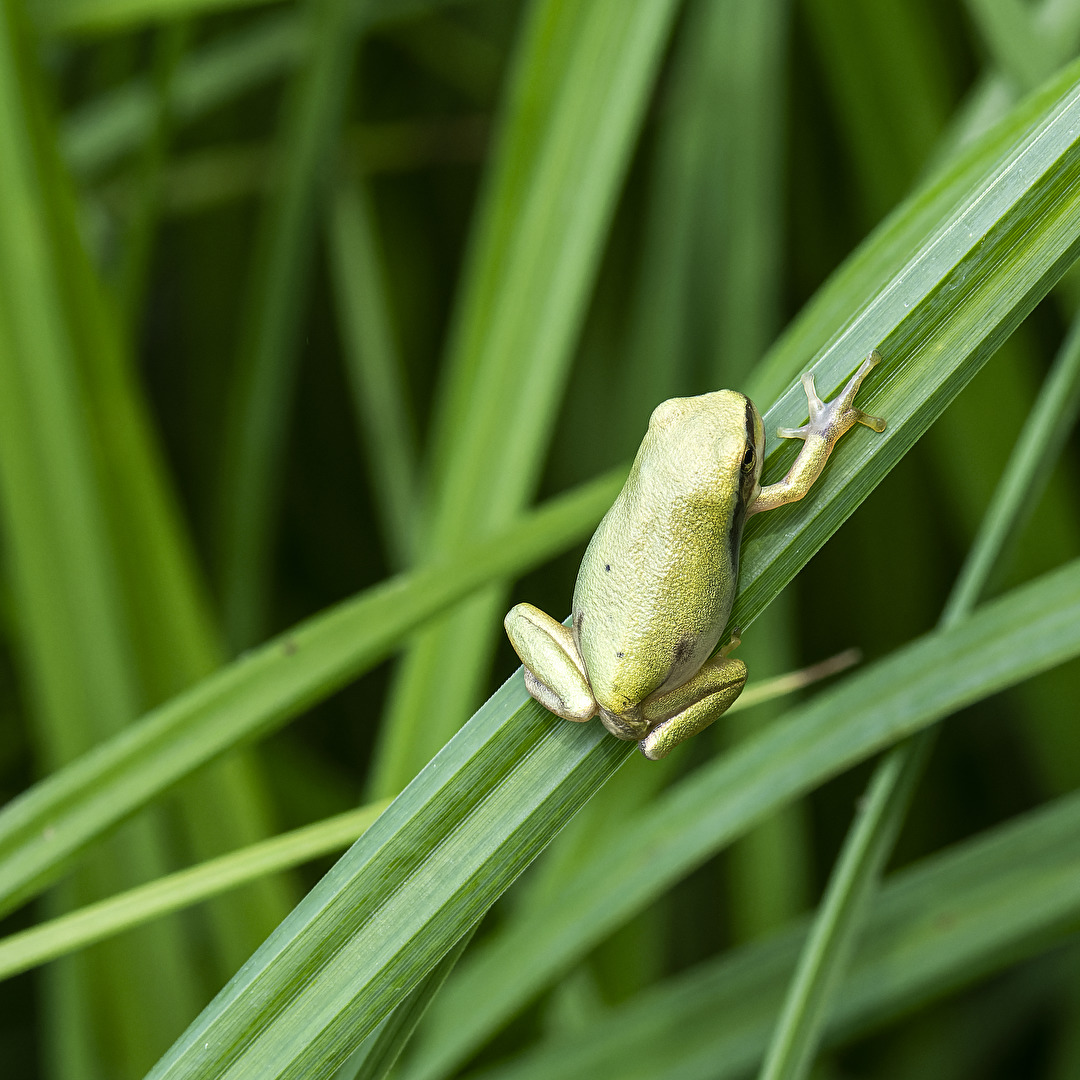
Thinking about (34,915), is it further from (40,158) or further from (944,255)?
(944,255)

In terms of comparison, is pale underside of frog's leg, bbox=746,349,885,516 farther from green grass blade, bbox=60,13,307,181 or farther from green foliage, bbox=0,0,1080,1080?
green grass blade, bbox=60,13,307,181

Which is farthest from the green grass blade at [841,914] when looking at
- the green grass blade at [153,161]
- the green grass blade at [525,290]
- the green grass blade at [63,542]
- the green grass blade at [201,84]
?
the green grass blade at [201,84]

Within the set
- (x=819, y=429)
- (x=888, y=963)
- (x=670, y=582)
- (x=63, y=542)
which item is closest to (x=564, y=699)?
(x=670, y=582)

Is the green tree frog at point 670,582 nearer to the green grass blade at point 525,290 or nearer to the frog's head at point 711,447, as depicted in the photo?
the frog's head at point 711,447

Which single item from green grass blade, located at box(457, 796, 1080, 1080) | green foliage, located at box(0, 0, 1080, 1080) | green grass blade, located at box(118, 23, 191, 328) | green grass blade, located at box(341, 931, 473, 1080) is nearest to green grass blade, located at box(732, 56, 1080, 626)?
green foliage, located at box(0, 0, 1080, 1080)

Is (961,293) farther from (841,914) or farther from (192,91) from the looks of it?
(192,91)
